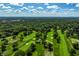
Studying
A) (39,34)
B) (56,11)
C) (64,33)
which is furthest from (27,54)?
(56,11)

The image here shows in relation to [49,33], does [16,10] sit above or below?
above

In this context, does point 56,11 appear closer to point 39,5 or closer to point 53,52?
point 39,5

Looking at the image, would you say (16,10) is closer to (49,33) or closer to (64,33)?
(49,33)

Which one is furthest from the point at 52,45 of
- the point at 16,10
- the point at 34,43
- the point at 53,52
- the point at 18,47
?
the point at 16,10

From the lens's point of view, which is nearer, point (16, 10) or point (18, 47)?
point (18, 47)

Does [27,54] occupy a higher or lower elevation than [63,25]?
lower

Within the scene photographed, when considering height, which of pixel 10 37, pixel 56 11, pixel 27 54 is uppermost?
pixel 56 11
